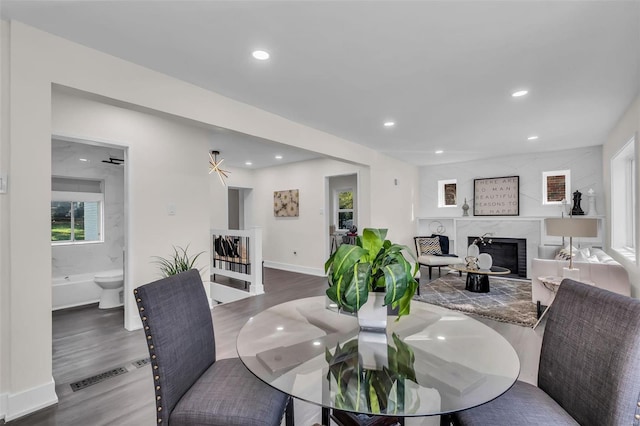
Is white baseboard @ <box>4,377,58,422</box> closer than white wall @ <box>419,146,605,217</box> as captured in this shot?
Yes

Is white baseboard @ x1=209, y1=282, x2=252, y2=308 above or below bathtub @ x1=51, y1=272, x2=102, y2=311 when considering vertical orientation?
below

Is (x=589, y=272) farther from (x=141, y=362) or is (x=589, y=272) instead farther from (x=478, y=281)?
(x=141, y=362)

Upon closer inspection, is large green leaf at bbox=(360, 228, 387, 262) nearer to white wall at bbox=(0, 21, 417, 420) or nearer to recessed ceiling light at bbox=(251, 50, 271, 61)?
recessed ceiling light at bbox=(251, 50, 271, 61)

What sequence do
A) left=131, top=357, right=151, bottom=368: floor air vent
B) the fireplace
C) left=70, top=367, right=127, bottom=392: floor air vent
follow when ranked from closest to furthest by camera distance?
left=70, top=367, right=127, bottom=392: floor air vent, left=131, top=357, right=151, bottom=368: floor air vent, the fireplace

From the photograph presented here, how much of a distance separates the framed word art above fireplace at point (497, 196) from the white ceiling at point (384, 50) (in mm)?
2607

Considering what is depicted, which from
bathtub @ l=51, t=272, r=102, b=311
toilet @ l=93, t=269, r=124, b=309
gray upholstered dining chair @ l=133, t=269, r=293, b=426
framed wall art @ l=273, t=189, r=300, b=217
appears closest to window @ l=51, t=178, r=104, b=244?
bathtub @ l=51, t=272, r=102, b=311

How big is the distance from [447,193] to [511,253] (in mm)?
1833

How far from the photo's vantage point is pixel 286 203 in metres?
7.08

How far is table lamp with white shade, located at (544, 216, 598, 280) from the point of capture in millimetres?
3127

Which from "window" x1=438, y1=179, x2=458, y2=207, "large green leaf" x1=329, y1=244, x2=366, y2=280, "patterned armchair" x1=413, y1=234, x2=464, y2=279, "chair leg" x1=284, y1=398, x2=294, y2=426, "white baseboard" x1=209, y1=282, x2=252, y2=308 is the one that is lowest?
"white baseboard" x1=209, y1=282, x2=252, y2=308

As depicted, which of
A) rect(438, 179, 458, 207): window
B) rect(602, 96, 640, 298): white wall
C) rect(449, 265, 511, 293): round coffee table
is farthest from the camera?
rect(438, 179, 458, 207): window

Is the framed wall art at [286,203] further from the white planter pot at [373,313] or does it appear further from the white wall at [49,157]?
the white planter pot at [373,313]

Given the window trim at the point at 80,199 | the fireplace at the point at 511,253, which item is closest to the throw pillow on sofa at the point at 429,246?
the fireplace at the point at 511,253

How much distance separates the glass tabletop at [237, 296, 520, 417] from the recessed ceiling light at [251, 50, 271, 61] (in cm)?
186
